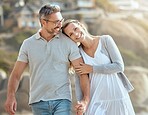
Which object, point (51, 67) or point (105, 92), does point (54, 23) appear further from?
point (105, 92)

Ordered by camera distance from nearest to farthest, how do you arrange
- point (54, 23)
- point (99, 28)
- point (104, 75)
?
point (54, 23)
point (104, 75)
point (99, 28)

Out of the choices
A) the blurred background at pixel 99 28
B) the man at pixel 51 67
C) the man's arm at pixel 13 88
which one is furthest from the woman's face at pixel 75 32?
the blurred background at pixel 99 28

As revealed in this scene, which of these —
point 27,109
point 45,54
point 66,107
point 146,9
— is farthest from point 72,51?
point 146,9

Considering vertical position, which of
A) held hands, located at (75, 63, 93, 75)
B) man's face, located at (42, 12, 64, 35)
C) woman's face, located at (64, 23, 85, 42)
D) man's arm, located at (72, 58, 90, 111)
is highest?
man's face, located at (42, 12, 64, 35)

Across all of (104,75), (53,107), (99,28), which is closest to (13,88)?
(53,107)

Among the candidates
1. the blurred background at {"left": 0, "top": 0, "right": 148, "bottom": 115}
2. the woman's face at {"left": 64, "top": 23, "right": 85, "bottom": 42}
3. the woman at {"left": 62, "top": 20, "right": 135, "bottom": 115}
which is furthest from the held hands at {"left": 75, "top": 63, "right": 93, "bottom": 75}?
the blurred background at {"left": 0, "top": 0, "right": 148, "bottom": 115}

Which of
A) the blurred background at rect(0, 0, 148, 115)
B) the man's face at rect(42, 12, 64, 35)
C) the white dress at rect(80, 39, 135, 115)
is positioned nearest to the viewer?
the man's face at rect(42, 12, 64, 35)

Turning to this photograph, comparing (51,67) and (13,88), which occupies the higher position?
(51,67)

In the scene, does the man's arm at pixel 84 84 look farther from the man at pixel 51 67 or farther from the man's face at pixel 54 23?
the man's face at pixel 54 23

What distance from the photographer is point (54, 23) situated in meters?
2.37

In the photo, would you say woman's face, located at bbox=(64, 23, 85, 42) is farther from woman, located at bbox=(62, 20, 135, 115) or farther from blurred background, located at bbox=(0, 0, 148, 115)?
blurred background, located at bbox=(0, 0, 148, 115)

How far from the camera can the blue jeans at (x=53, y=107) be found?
95.2 inches

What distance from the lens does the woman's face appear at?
240 centimetres

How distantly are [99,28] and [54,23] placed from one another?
226cm
